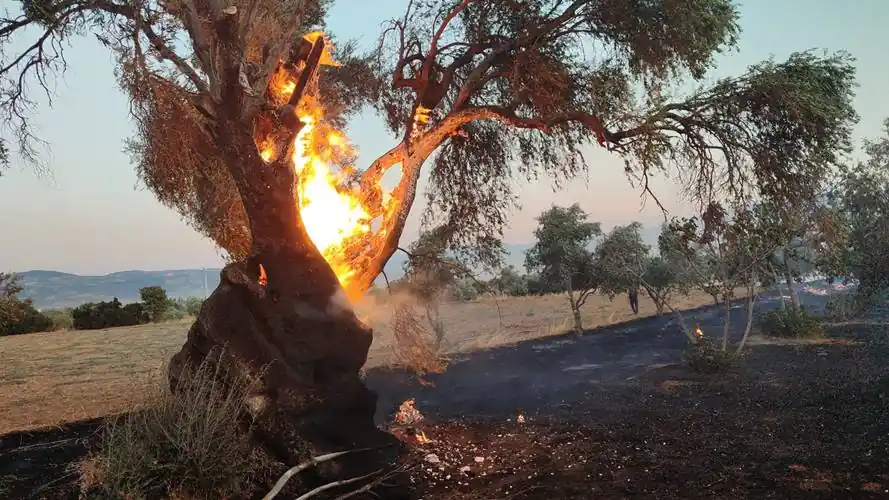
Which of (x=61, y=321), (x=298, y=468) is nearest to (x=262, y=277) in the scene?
(x=298, y=468)

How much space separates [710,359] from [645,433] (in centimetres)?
784

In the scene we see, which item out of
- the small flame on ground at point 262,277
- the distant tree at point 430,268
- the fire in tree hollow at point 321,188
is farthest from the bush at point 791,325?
the small flame on ground at point 262,277

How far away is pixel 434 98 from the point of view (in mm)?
12359

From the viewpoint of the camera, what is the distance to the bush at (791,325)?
24.5 m

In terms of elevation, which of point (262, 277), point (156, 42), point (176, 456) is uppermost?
point (156, 42)

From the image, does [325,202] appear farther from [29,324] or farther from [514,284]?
[514,284]

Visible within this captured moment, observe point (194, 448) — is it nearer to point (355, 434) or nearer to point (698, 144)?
point (355, 434)

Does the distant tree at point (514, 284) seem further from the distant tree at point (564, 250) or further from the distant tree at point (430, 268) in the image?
the distant tree at point (430, 268)

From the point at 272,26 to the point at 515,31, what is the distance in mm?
5230

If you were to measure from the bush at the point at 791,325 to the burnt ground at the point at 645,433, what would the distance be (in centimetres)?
343

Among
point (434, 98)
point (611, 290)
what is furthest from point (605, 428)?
point (611, 290)

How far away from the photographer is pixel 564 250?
29781mm

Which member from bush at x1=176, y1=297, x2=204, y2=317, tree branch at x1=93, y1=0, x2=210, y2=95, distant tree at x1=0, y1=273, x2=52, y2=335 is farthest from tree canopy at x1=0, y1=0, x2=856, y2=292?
bush at x1=176, y1=297, x2=204, y2=317

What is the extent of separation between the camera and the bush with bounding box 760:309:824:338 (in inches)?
966
